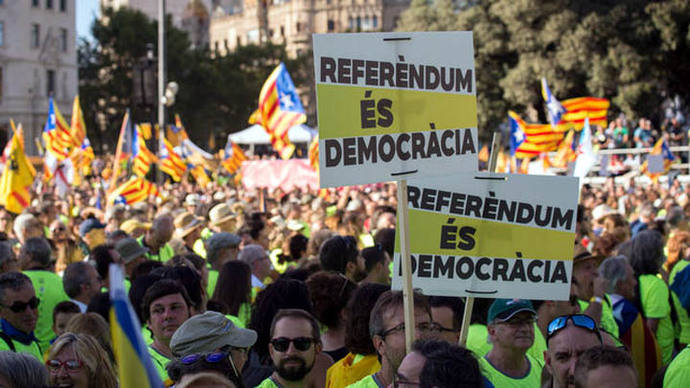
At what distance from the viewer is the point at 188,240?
9625mm

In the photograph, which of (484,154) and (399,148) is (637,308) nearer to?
(399,148)

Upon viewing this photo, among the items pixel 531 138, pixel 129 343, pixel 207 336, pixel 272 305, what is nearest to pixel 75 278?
pixel 272 305

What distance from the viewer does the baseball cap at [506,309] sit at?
172 inches

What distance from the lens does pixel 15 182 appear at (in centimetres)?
1423

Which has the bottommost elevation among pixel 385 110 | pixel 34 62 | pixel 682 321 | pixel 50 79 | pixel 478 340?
pixel 682 321

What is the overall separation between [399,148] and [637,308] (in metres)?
3.04

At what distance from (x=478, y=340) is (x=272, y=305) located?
1075mm

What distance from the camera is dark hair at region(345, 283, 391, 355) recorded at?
4.44 metres

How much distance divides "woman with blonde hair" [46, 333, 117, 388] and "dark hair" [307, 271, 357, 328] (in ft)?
4.97

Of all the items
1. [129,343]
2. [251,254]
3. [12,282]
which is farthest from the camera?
[251,254]

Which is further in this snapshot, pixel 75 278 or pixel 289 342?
pixel 75 278

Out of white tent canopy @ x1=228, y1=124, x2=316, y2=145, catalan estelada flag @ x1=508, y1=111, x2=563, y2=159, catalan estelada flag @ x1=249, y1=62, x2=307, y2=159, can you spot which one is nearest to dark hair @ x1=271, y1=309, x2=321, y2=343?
catalan estelada flag @ x1=249, y1=62, x2=307, y2=159

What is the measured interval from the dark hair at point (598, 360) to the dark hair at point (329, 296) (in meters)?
1.98

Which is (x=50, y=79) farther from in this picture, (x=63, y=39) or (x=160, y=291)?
(x=160, y=291)
